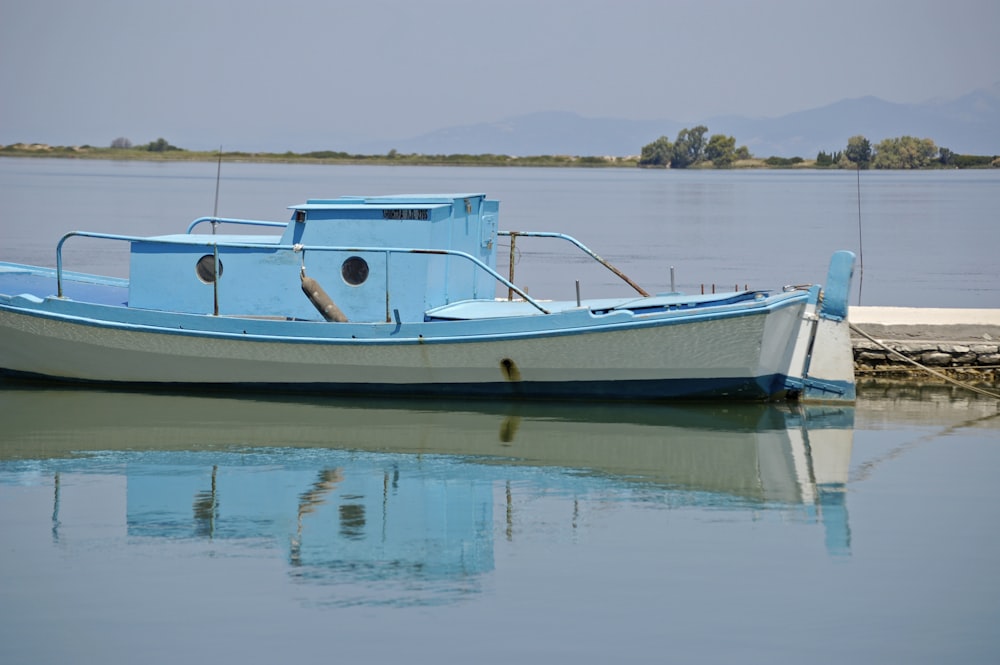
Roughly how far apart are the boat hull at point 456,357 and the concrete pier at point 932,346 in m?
2.09

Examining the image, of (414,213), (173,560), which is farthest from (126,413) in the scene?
(173,560)

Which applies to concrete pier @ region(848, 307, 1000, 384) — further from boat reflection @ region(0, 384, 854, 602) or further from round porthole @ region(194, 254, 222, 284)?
round porthole @ region(194, 254, 222, 284)

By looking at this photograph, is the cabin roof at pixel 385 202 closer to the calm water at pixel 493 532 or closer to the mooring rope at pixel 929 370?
the calm water at pixel 493 532

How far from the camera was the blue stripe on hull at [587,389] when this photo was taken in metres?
13.7

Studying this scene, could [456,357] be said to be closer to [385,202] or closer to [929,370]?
[385,202]

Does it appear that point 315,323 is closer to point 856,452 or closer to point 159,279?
point 159,279

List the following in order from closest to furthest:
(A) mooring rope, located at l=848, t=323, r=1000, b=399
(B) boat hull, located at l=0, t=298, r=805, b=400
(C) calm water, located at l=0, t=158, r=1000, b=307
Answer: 1. (B) boat hull, located at l=0, t=298, r=805, b=400
2. (A) mooring rope, located at l=848, t=323, r=1000, b=399
3. (C) calm water, located at l=0, t=158, r=1000, b=307

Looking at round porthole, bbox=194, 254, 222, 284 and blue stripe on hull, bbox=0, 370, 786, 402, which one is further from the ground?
round porthole, bbox=194, 254, 222, 284

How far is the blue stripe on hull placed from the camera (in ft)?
44.9

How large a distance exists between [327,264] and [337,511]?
4.38 metres

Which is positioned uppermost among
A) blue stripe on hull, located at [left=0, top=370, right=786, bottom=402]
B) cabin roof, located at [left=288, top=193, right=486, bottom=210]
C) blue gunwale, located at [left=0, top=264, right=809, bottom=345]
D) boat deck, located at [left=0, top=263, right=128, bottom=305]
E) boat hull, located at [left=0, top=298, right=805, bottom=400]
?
cabin roof, located at [left=288, top=193, right=486, bottom=210]

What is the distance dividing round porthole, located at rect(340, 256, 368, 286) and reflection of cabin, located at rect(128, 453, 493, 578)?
8.60ft

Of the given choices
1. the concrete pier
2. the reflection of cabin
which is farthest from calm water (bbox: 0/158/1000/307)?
the reflection of cabin

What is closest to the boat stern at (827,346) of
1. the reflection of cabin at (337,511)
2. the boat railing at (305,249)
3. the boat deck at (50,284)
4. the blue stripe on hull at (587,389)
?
the blue stripe on hull at (587,389)
